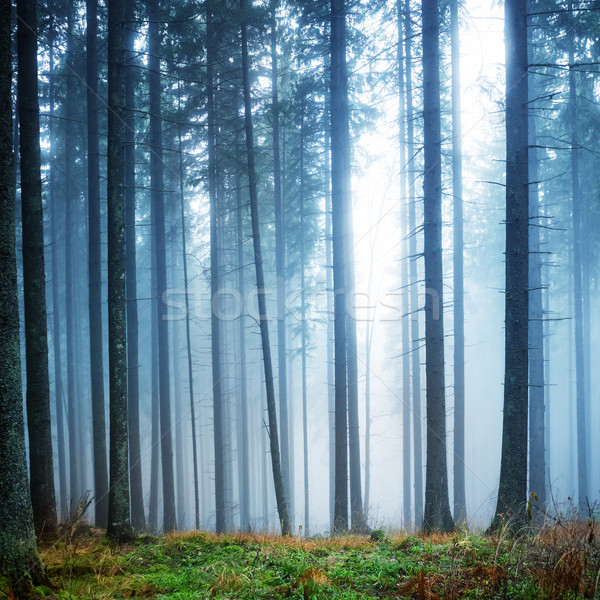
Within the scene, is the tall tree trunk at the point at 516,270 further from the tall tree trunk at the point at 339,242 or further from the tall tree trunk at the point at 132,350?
the tall tree trunk at the point at 132,350

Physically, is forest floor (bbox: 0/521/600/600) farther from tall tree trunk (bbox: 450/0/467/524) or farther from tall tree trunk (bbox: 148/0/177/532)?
tall tree trunk (bbox: 450/0/467/524)

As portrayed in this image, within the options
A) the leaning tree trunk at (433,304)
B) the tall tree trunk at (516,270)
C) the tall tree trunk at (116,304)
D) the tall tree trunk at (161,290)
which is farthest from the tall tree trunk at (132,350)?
the tall tree trunk at (516,270)

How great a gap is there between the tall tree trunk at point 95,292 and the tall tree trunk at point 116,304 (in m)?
4.67

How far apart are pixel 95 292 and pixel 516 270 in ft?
34.3

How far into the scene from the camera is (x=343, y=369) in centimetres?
1011

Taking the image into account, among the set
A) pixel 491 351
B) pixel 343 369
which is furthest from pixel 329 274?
pixel 491 351

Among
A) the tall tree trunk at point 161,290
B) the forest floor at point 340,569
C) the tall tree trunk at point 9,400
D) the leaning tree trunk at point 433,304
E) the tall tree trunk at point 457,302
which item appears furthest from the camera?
the tall tree trunk at point 457,302

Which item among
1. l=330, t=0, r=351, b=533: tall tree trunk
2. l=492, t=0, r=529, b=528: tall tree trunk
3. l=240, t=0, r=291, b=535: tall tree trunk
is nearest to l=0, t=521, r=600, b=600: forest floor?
l=492, t=0, r=529, b=528: tall tree trunk

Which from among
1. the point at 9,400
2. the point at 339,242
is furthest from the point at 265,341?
the point at 9,400

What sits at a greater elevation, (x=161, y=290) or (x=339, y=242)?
(x=339, y=242)

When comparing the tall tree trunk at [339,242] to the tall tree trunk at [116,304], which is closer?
the tall tree trunk at [116,304]

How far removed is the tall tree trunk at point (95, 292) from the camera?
11.0 m

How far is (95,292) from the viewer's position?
11461 millimetres

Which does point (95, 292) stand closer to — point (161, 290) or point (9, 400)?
point (161, 290)
